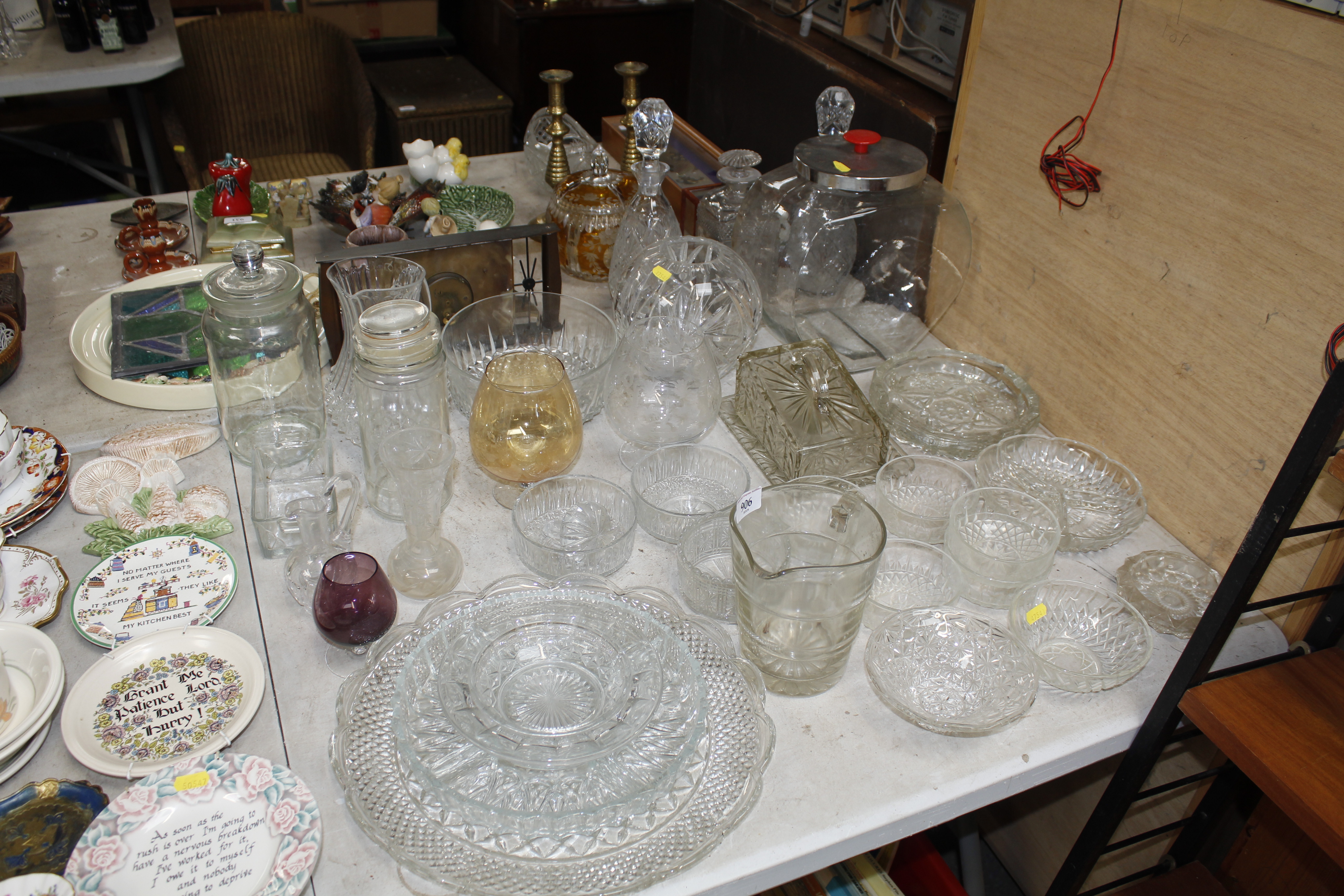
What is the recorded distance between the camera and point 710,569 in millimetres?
1086

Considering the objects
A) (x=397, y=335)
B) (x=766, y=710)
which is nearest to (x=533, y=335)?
(x=397, y=335)

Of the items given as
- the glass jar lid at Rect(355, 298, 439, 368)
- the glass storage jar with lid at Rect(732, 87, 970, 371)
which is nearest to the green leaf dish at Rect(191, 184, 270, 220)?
the glass jar lid at Rect(355, 298, 439, 368)

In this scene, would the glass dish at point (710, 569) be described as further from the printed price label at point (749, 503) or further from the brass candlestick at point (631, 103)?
the brass candlestick at point (631, 103)

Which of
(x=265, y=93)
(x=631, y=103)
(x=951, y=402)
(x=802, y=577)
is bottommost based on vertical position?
(x=265, y=93)

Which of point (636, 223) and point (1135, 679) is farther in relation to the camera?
point (636, 223)

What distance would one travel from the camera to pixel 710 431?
1.32 meters

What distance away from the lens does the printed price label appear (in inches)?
39.1

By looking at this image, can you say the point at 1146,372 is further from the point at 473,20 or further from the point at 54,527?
the point at 473,20

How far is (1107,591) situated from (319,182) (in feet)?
5.50

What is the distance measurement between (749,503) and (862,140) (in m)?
0.66

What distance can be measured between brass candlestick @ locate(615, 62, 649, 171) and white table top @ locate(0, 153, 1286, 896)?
698mm

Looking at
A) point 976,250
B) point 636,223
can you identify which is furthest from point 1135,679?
point 636,223

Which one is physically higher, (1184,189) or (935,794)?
(1184,189)

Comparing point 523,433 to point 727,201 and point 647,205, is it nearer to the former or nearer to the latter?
point 647,205
